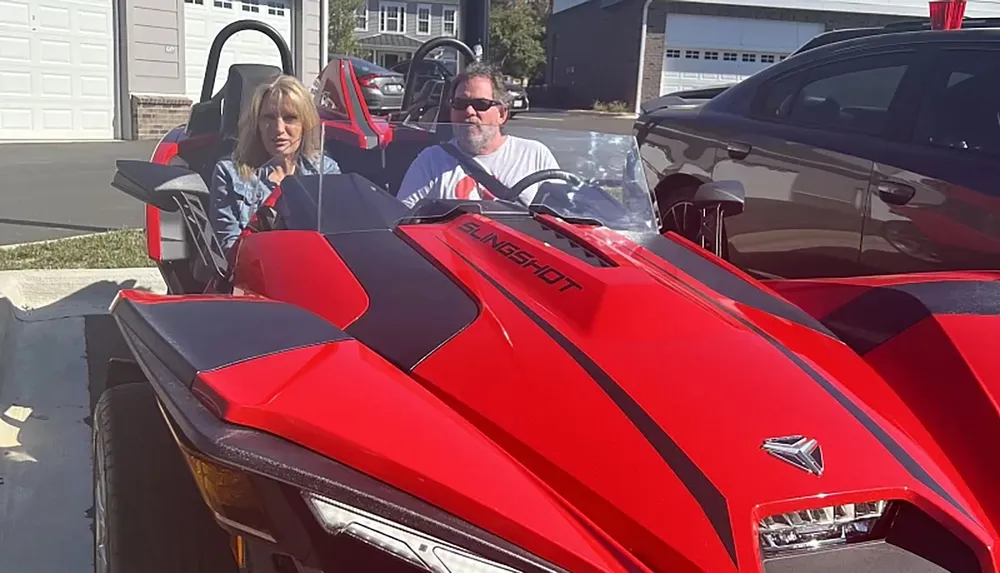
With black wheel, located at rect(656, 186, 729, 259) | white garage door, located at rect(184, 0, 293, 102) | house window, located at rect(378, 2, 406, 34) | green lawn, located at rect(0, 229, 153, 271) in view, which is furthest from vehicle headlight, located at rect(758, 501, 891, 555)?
house window, located at rect(378, 2, 406, 34)

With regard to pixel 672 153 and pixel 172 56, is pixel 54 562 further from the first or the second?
pixel 172 56

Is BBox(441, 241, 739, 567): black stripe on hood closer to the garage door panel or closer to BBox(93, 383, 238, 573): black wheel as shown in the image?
BBox(93, 383, 238, 573): black wheel

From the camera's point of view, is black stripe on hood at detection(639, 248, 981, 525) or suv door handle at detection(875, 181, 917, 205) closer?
black stripe on hood at detection(639, 248, 981, 525)

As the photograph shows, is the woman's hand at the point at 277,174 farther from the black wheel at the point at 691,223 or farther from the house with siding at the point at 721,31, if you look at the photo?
the house with siding at the point at 721,31

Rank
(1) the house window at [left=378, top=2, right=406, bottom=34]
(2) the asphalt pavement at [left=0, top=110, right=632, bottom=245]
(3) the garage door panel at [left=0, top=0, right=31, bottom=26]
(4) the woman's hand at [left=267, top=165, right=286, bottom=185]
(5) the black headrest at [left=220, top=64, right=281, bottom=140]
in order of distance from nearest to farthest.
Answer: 1. (4) the woman's hand at [left=267, top=165, right=286, bottom=185]
2. (5) the black headrest at [left=220, top=64, right=281, bottom=140]
3. (2) the asphalt pavement at [left=0, top=110, right=632, bottom=245]
4. (3) the garage door panel at [left=0, top=0, right=31, bottom=26]
5. (1) the house window at [left=378, top=2, right=406, bottom=34]

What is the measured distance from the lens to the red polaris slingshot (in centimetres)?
138

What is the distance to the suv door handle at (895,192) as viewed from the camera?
378cm

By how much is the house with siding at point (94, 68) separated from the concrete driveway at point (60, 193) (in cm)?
75

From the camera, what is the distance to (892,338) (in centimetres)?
206

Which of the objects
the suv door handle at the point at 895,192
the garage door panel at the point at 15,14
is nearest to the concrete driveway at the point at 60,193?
the garage door panel at the point at 15,14

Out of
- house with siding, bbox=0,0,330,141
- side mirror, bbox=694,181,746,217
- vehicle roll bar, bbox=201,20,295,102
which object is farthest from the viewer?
house with siding, bbox=0,0,330,141

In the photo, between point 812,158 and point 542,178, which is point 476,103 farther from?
point 812,158

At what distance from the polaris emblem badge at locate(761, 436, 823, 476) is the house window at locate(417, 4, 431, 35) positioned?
47251mm

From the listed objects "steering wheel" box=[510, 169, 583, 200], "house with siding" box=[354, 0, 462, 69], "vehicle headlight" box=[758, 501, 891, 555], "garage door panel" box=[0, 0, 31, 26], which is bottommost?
"vehicle headlight" box=[758, 501, 891, 555]
